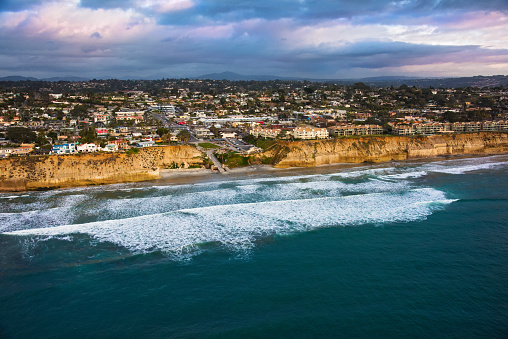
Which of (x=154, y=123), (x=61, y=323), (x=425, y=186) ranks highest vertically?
(x=154, y=123)

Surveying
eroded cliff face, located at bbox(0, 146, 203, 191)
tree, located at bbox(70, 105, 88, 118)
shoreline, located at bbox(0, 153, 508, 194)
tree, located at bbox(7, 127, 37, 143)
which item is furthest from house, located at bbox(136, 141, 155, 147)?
tree, located at bbox(70, 105, 88, 118)

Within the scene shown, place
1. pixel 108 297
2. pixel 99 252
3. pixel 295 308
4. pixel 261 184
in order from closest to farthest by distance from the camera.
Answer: pixel 295 308 < pixel 108 297 < pixel 99 252 < pixel 261 184

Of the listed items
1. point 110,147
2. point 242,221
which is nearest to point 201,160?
point 110,147

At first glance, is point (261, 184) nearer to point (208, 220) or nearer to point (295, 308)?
point (208, 220)

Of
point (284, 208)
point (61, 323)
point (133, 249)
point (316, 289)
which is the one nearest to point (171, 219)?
point (133, 249)

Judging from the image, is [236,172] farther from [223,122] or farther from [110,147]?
[223,122]

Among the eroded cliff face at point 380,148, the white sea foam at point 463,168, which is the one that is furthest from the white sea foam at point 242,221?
the eroded cliff face at point 380,148
